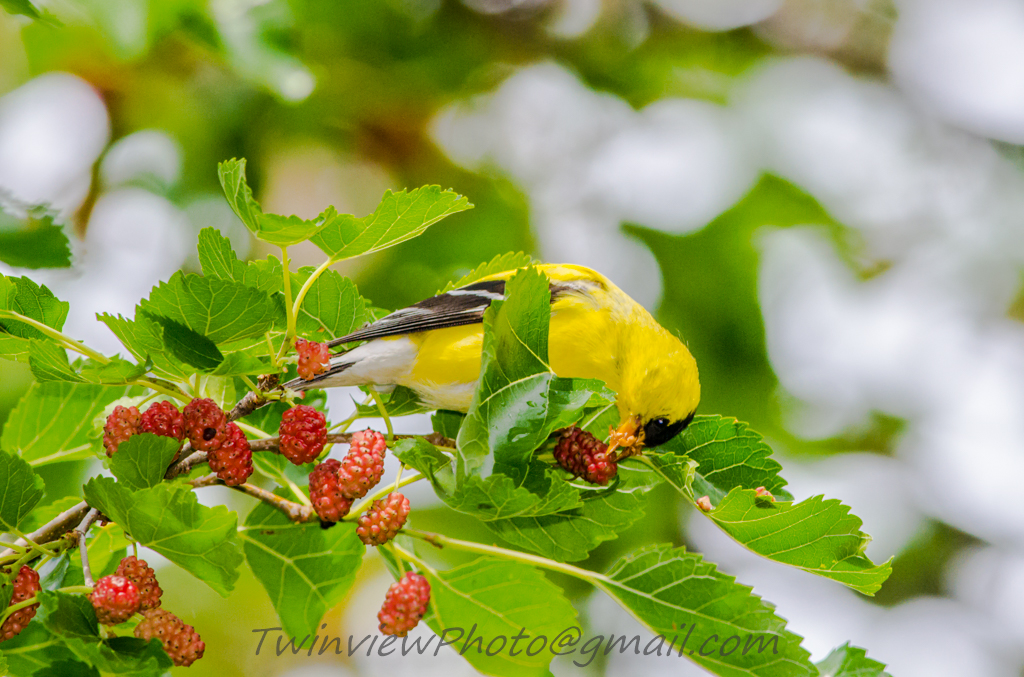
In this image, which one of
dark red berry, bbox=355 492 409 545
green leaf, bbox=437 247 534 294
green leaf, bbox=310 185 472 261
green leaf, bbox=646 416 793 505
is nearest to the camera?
green leaf, bbox=310 185 472 261

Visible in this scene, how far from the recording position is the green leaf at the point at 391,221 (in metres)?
1.40

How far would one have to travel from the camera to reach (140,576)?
135 centimetres

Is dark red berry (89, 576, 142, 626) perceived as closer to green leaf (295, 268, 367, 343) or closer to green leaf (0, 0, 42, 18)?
green leaf (295, 268, 367, 343)

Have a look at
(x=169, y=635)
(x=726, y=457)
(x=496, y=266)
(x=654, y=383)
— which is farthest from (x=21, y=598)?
(x=654, y=383)

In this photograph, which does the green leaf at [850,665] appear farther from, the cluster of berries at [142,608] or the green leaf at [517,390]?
the cluster of berries at [142,608]

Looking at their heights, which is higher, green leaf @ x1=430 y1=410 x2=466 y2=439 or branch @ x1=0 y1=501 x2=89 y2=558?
branch @ x1=0 y1=501 x2=89 y2=558

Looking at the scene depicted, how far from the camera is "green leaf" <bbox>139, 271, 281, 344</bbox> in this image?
1.36m

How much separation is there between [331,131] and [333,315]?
12.9 ft

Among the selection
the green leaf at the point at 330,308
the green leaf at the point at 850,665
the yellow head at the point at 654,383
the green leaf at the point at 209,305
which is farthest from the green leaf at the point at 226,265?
the green leaf at the point at 850,665

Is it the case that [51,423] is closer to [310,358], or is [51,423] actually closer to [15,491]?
[15,491]

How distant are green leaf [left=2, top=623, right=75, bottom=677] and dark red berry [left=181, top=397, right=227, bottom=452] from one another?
52 cm

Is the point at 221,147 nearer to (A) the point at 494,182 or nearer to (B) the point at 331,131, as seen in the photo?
(B) the point at 331,131

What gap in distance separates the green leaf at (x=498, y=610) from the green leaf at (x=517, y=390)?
0.40m

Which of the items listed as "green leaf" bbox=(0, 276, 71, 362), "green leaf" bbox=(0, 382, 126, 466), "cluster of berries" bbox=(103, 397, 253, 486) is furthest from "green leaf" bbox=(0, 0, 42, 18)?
"green leaf" bbox=(0, 382, 126, 466)
